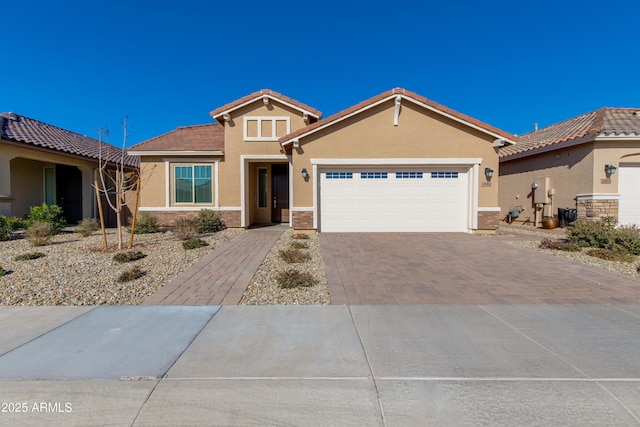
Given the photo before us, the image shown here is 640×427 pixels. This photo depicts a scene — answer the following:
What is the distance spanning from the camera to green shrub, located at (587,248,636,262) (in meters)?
7.66

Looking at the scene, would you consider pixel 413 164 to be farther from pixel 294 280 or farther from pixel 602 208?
pixel 294 280

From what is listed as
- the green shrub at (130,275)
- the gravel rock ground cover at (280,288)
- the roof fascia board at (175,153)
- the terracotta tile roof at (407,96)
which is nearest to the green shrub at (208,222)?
the roof fascia board at (175,153)

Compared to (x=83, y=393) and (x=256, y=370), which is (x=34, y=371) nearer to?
(x=83, y=393)

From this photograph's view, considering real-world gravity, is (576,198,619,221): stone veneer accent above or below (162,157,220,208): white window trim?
below

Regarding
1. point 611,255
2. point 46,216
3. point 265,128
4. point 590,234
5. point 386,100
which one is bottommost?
point 611,255

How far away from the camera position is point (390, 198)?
12562 mm

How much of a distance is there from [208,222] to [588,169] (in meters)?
14.8

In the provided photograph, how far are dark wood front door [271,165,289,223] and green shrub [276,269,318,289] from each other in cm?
1009

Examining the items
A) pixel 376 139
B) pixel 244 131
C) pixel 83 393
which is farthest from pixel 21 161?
pixel 83 393

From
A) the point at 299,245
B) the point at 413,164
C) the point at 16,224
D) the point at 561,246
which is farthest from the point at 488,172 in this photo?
the point at 16,224

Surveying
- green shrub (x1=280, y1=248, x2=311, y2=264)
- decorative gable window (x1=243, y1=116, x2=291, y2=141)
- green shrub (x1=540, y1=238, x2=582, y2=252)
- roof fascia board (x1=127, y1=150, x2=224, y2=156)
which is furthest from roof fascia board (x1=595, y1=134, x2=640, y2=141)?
roof fascia board (x1=127, y1=150, x2=224, y2=156)

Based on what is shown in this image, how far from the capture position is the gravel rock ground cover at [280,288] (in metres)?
5.04

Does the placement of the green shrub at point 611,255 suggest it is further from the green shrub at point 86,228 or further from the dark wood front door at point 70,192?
the dark wood front door at point 70,192

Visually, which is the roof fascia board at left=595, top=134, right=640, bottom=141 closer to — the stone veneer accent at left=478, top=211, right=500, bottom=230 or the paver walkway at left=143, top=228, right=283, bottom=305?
the stone veneer accent at left=478, top=211, right=500, bottom=230
